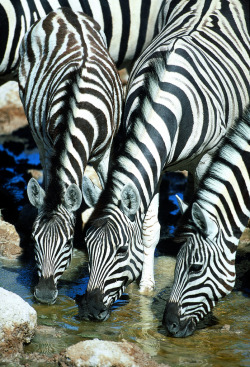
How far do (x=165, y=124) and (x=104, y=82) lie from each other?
1727 mm

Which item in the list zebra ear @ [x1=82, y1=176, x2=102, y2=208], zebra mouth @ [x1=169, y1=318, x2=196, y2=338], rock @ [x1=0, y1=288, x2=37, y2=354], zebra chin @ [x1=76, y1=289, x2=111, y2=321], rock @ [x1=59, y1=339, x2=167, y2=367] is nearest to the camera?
rock @ [x1=59, y1=339, x2=167, y2=367]

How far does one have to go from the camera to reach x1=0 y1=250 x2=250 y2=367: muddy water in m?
5.66

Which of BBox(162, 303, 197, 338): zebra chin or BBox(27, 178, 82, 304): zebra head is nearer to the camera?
BBox(162, 303, 197, 338): zebra chin

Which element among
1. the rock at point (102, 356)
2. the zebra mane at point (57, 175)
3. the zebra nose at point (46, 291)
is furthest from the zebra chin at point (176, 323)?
the zebra mane at point (57, 175)

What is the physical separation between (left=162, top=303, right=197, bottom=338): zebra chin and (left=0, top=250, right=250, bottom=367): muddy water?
112 mm

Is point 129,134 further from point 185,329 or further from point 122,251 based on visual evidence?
point 185,329

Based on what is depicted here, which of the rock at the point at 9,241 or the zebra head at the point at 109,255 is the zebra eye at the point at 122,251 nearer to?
the zebra head at the point at 109,255

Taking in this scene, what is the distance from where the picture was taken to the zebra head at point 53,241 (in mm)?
6543

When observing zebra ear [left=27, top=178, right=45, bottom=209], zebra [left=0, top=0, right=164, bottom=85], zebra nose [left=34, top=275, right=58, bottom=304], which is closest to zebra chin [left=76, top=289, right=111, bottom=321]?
zebra nose [left=34, top=275, right=58, bottom=304]

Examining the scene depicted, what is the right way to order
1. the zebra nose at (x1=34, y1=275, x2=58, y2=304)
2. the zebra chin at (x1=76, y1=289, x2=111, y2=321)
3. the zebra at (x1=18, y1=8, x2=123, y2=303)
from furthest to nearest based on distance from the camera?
the zebra at (x1=18, y1=8, x2=123, y2=303) < the zebra nose at (x1=34, y1=275, x2=58, y2=304) < the zebra chin at (x1=76, y1=289, x2=111, y2=321)

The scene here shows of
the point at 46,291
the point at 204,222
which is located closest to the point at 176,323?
the point at 204,222

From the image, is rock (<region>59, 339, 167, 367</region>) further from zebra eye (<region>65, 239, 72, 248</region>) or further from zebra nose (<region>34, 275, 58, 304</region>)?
zebra eye (<region>65, 239, 72, 248</region>)

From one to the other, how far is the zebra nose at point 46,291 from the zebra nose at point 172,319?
1.38 meters

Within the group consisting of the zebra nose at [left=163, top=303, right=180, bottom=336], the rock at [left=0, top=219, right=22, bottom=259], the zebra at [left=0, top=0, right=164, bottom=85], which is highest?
the zebra at [left=0, top=0, right=164, bottom=85]
